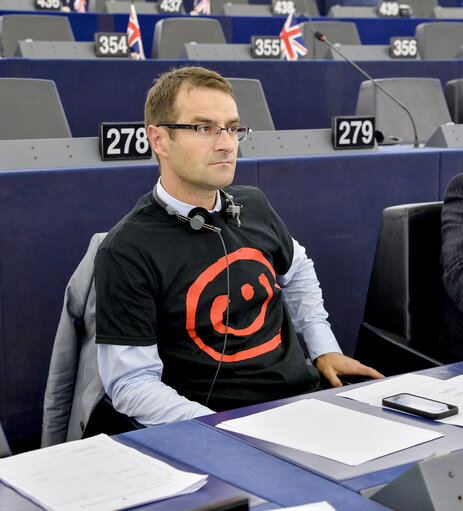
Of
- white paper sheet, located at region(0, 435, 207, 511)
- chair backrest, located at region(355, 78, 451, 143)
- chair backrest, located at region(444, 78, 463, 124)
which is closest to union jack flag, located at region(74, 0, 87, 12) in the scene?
chair backrest, located at region(355, 78, 451, 143)

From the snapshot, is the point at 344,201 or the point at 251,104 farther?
the point at 251,104

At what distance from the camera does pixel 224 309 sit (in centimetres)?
167

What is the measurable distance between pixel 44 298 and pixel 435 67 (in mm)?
3837

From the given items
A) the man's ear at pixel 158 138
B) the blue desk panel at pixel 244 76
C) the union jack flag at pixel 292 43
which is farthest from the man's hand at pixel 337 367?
the union jack flag at pixel 292 43

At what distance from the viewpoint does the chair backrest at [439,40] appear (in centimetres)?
616

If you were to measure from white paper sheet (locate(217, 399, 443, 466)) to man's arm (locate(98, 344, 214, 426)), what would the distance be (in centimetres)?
30

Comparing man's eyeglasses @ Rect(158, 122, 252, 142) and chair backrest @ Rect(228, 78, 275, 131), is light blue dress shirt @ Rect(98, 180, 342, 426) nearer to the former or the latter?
man's eyeglasses @ Rect(158, 122, 252, 142)

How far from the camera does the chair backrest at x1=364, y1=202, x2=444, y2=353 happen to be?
206 cm

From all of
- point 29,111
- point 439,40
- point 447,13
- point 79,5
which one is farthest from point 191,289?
point 447,13

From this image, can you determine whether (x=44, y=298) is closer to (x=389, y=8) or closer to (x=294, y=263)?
(x=294, y=263)

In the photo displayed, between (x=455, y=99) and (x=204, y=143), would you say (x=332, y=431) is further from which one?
(x=455, y=99)

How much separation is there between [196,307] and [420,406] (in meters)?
0.53

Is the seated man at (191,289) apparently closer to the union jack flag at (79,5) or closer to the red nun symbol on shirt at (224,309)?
the red nun symbol on shirt at (224,309)

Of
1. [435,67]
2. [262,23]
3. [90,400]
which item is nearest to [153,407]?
[90,400]
